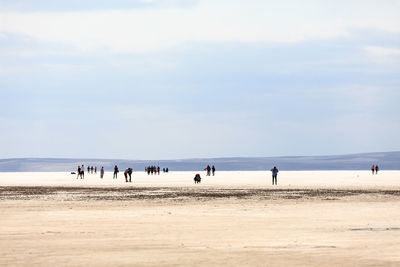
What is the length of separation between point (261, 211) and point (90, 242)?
535 inches

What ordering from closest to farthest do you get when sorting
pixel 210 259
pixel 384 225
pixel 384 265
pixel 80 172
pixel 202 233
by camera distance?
1. pixel 384 265
2. pixel 210 259
3. pixel 202 233
4. pixel 384 225
5. pixel 80 172

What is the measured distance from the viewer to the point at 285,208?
118 feet

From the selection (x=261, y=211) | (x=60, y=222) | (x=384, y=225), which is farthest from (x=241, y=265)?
(x=261, y=211)

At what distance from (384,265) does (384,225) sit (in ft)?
31.1

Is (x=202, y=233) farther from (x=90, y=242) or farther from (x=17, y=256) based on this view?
(x=17, y=256)

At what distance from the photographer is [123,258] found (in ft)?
58.6

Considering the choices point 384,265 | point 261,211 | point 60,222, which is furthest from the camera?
point 261,211

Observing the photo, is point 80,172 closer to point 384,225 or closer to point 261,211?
point 261,211

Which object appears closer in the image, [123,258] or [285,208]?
[123,258]

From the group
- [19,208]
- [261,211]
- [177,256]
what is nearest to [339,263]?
[177,256]

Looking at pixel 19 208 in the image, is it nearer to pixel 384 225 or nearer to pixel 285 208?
pixel 285 208

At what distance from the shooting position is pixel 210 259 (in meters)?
17.6

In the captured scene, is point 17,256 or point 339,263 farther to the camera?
point 17,256

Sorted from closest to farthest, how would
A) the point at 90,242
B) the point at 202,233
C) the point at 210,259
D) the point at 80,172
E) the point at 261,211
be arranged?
the point at 210,259
the point at 90,242
the point at 202,233
the point at 261,211
the point at 80,172
